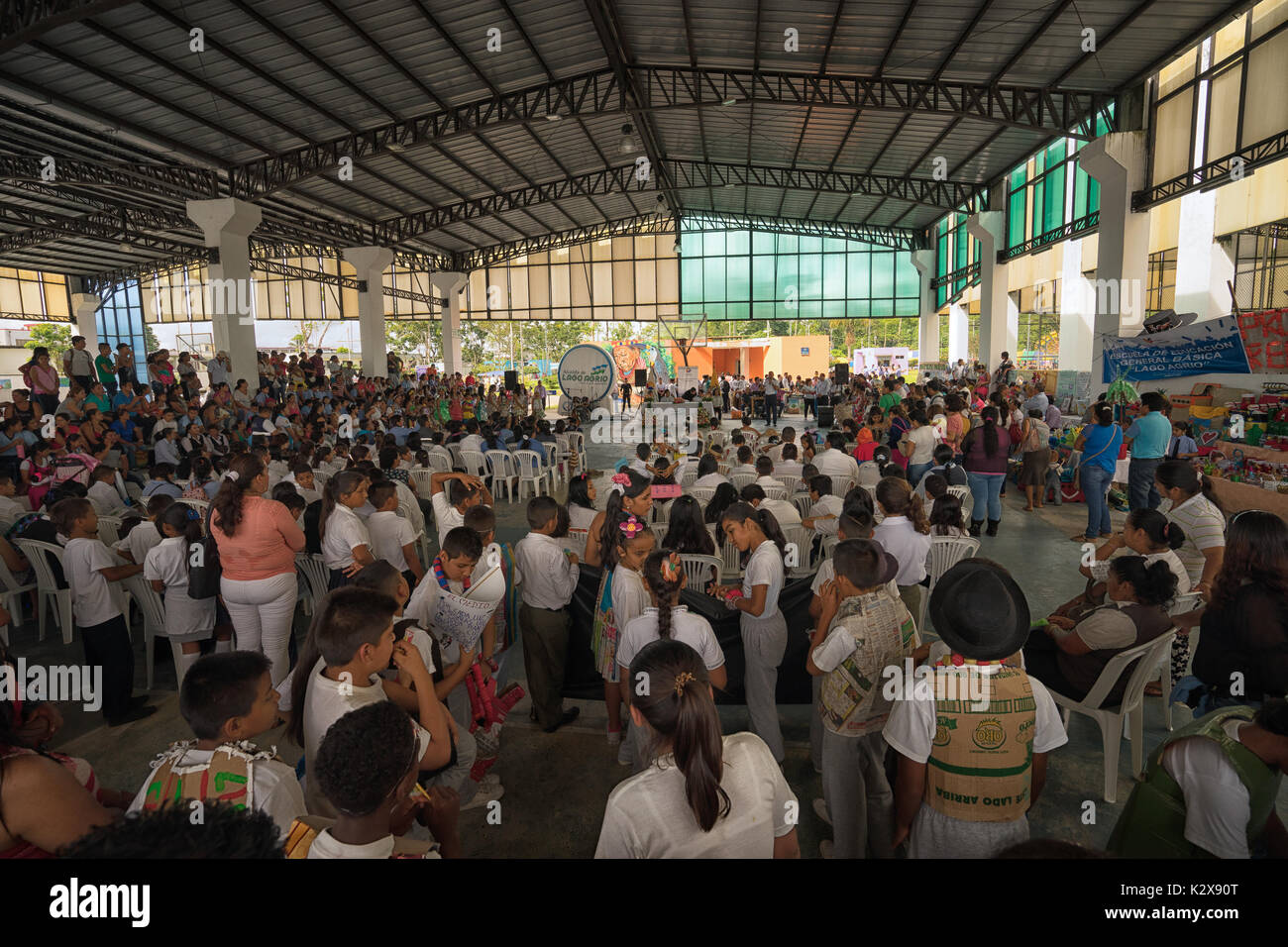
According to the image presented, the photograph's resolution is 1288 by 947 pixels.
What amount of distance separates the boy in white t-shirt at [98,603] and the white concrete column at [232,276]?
10.3 m

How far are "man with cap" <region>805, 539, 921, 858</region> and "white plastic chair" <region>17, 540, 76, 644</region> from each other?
16.2ft

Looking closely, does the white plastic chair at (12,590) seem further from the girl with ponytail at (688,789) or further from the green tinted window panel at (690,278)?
the green tinted window panel at (690,278)

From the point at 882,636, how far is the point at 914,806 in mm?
526

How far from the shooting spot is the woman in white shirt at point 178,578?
11.4ft

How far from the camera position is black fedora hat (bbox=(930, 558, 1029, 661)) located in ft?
5.41

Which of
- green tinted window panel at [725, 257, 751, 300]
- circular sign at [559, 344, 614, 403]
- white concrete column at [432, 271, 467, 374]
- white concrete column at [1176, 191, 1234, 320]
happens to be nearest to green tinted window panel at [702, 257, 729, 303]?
green tinted window panel at [725, 257, 751, 300]

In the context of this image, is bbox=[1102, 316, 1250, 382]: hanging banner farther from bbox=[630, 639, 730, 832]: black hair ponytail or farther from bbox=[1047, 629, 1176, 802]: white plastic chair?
bbox=[630, 639, 730, 832]: black hair ponytail

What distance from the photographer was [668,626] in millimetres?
2330

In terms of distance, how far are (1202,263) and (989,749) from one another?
14.9 m

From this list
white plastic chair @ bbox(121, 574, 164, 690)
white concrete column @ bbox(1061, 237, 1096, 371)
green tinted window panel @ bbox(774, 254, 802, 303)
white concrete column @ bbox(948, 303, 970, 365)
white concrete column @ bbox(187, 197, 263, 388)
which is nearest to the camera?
white plastic chair @ bbox(121, 574, 164, 690)

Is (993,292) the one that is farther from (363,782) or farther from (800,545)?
(363,782)
